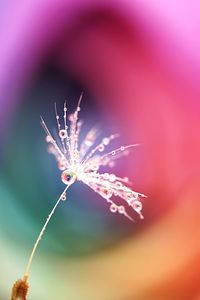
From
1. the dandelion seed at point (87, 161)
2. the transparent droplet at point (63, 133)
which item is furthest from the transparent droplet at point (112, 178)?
the transparent droplet at point (63, 133)

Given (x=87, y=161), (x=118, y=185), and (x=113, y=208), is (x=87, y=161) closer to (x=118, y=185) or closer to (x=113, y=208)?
(x=118, y=185)

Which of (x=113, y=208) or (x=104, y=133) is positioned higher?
(x=104, y=133)

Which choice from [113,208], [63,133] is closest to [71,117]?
[63,133]

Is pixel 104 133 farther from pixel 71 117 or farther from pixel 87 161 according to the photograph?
pixel 87 161

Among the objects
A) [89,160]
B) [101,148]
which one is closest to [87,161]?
[89,160]

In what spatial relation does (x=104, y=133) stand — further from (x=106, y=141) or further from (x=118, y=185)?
(x=118, y=185)

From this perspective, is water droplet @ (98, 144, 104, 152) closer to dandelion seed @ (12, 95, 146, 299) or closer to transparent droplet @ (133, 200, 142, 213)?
dandelion seed @ (12, 95, 146, 299)

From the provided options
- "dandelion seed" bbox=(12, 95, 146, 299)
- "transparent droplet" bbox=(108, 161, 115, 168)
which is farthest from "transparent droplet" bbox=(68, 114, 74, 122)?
"transparent droplet" bbox=(108, 161, 115, 168)

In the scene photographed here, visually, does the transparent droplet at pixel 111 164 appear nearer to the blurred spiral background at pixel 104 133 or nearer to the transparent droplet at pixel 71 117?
the blurred spiral background at pixel 104 133

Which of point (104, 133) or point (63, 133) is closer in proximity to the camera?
point (63, 133)

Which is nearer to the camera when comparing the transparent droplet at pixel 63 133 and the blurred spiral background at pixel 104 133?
the transparent droplet at pixel 63 133
